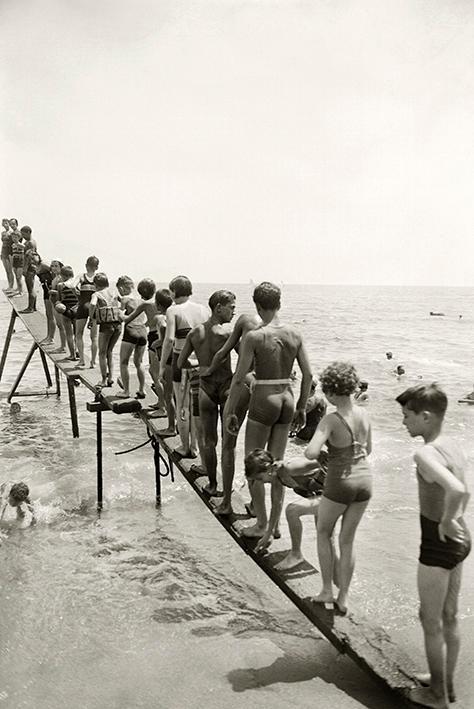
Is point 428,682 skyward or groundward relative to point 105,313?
groundward

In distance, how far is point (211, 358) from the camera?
5859 mm

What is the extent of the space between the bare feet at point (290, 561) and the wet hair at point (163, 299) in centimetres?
347

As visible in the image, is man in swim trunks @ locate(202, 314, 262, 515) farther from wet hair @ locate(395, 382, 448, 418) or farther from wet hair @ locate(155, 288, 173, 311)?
wet hair @ locate(155, 288, 173, 311)

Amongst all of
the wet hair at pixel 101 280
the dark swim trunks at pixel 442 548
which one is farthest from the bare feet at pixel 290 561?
the wet hair at pixel 101 280

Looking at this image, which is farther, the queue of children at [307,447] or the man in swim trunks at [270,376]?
the man in swim trunks at [270,376]

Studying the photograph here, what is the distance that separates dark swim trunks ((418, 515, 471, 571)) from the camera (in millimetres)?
3816

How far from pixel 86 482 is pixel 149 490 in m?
1.34

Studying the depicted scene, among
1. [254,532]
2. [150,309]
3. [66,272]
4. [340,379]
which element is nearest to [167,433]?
[150,309]

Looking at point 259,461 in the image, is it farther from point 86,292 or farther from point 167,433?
point 86,292

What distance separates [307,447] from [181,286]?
301 centimetres

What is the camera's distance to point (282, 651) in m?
5.91

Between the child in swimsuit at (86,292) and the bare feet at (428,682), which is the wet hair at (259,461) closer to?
the bare feet at (428,682)

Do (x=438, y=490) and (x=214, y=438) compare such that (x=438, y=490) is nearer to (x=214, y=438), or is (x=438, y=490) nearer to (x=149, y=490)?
(x=214, y=438)

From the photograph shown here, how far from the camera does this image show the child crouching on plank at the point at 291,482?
471cm
